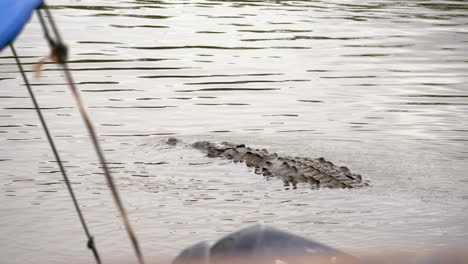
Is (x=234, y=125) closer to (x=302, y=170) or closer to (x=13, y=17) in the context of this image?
(x=302, y=170)

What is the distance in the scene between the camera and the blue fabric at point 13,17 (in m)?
2.93

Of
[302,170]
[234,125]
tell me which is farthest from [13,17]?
[234,125]

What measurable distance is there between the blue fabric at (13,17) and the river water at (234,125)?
2777mm

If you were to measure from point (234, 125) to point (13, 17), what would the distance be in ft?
23.0

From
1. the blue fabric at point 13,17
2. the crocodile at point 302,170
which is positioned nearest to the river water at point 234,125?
the crocodile at point 302,170

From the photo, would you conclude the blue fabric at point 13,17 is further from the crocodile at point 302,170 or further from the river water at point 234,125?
the crocodile at point 302,170

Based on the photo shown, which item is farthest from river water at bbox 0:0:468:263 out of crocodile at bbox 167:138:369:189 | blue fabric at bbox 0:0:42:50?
blue fabric at bbox 0:0:42:50

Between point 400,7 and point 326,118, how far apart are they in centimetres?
985

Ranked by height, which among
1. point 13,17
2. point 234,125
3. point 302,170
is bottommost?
point 13,17

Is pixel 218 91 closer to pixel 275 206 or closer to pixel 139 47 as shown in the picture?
pixel 139 47

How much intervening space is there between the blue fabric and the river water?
2.78 meters

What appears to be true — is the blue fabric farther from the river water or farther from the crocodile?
the crocodile

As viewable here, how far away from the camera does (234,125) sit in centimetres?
994

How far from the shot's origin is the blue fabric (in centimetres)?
293
